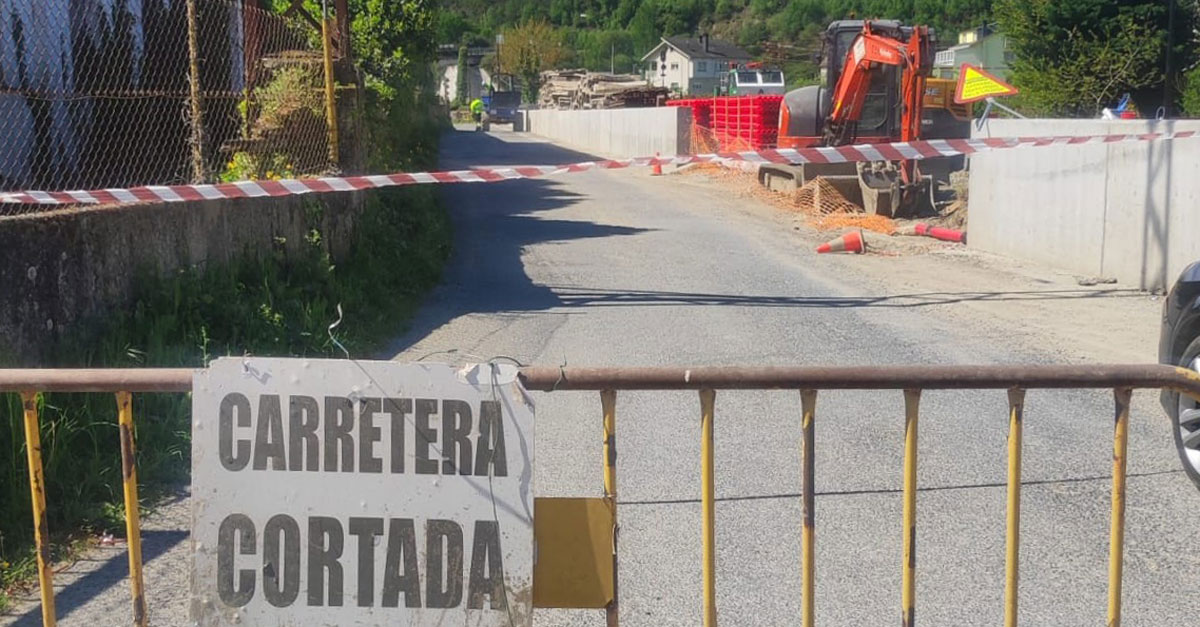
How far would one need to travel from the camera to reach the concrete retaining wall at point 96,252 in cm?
626

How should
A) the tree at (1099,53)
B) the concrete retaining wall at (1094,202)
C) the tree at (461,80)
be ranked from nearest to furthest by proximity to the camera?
1. the concrete retaining wall at (1094,202)
2. the tree at (1099,53)
3. the tree at (461,80)

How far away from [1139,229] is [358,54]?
11269 mm

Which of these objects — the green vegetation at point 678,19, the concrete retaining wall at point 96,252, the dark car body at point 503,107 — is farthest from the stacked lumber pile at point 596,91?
the concrete retaining wall at point 96,252

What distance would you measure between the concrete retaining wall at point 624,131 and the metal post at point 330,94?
2363 centimetres

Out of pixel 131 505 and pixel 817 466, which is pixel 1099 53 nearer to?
pixel 817 466

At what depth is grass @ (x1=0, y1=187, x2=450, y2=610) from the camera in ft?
18.0

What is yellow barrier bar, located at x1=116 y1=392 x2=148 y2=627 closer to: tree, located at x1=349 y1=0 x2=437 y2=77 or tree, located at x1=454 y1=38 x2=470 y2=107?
tree, located at x1=349 y1=0 x2=437 y2=77

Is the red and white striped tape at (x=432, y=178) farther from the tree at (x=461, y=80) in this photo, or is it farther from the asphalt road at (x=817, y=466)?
the tree at (x=461, y=80)

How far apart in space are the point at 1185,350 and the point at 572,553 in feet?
14.2

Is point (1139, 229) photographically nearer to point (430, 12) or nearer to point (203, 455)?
point (203, 455)

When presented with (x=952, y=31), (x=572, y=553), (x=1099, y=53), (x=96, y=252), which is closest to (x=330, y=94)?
(x=96, y=252)

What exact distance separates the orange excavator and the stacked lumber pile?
28.0 meters

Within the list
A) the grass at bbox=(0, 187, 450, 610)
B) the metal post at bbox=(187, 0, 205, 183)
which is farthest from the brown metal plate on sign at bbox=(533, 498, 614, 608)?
the metal post at bbox=(187, 0, 205, 183)

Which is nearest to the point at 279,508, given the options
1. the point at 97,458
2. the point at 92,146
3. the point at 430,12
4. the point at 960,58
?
the point at 97,458
